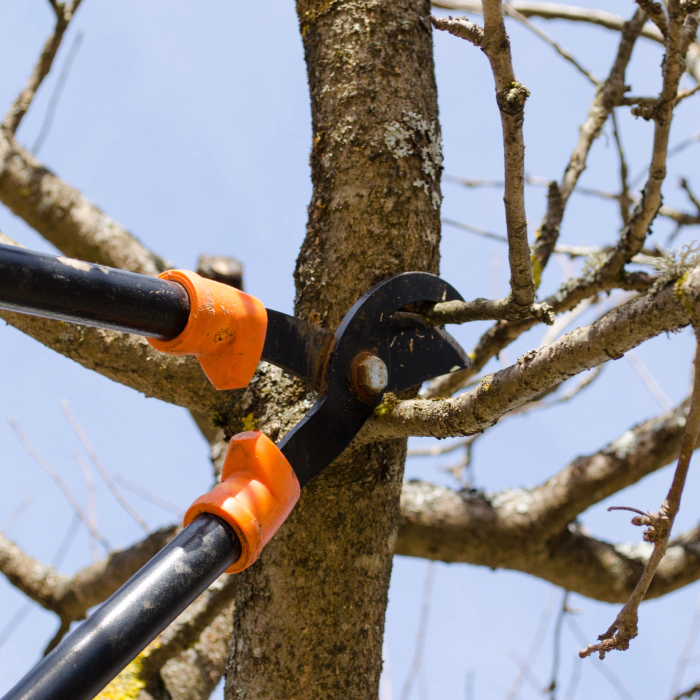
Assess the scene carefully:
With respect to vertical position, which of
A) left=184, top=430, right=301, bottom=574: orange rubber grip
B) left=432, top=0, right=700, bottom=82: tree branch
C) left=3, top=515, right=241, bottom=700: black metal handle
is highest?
left=432, top=0, right=700, bottom=82: tree branch

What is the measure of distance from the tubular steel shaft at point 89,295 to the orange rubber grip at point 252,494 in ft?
0.67

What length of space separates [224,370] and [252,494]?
182mm

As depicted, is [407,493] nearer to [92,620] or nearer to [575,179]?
[575,179]

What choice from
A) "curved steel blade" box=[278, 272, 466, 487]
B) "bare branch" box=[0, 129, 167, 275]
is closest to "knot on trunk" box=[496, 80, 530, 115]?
"curved steel blade" box=[278, 272, 466, 487]

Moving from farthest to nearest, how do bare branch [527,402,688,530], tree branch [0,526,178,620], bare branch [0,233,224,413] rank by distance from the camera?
1. tree branch [0,526,178,620]
2. bare branch [527,402,688,530]
3. bare branch [0,233,224,413]

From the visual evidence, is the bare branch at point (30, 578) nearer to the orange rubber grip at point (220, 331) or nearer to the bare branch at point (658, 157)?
the orange rubber grip at point (220, 331)

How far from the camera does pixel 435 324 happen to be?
4.14 ft

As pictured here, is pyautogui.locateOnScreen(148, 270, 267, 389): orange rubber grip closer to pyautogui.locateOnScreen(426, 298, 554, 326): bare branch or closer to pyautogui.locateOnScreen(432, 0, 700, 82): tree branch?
pyautogui.locateOnScreen(426, 298, 554, 326): bare branch

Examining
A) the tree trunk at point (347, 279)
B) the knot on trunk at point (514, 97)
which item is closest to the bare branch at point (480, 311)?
the tree trunk at point (347, 279)

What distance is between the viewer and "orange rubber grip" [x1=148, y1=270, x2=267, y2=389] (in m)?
0.97

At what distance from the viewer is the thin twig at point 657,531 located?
29.2 inches

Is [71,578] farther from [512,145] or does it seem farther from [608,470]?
[512,145]

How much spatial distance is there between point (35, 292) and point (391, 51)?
0.94 metres

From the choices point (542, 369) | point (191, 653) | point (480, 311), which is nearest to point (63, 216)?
point (191, 653)
